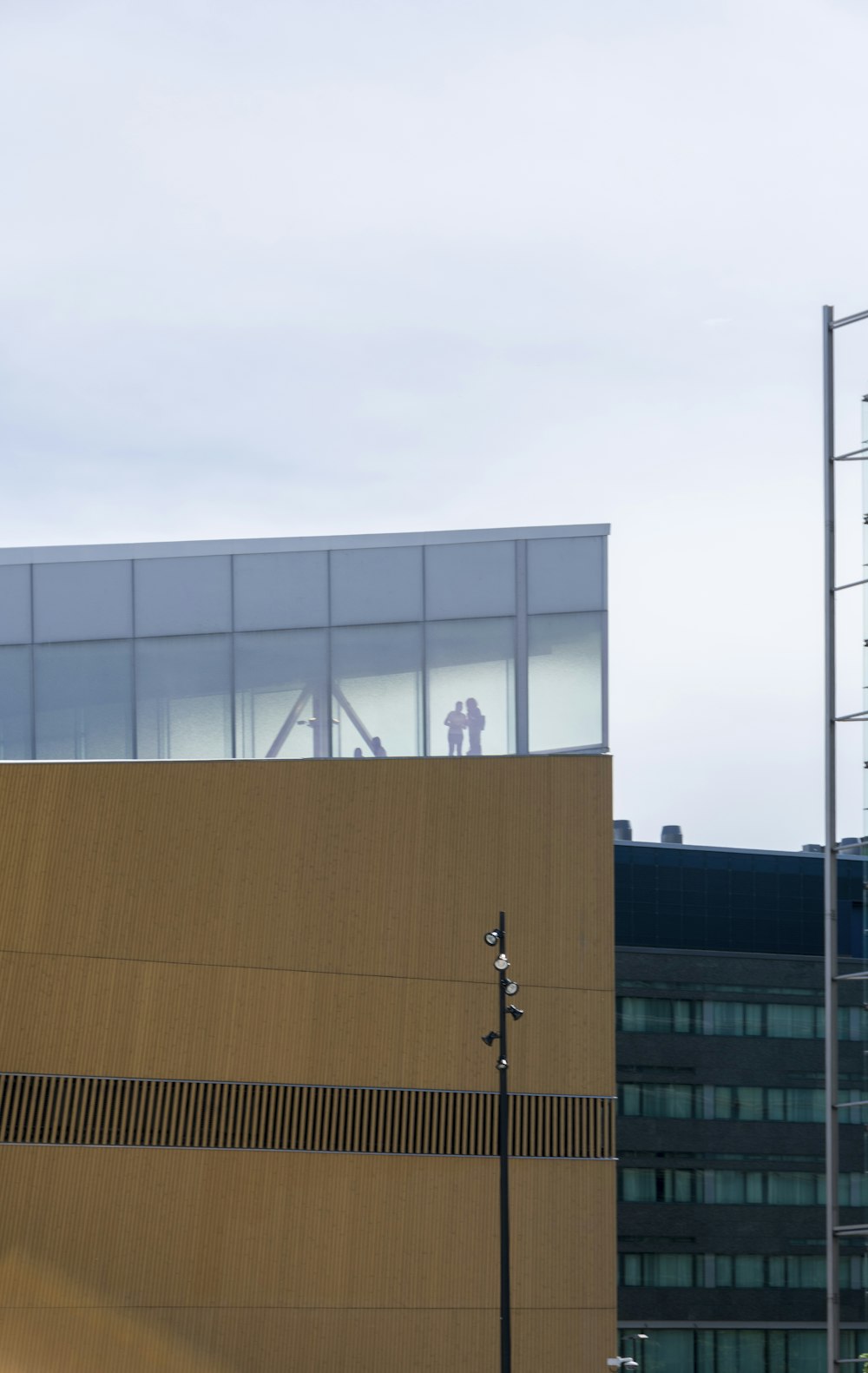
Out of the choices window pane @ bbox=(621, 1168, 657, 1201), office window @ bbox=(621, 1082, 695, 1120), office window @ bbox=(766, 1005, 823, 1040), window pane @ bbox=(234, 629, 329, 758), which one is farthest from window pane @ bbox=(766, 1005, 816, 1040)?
window pane @ bbox=(234, 629, 329, 758)

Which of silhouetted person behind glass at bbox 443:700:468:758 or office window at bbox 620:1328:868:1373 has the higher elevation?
silhouetted person behind glass at bbox 443:700:468:758

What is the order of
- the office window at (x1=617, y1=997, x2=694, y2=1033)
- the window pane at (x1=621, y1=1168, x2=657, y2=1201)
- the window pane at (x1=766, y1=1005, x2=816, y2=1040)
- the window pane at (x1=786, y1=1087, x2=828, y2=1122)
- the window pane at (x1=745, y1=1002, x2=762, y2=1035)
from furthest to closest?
the window pane at (x1=766, y1=1005, x2=816, y2=1040)
the window pane at (x1=745, y1=1002, x2=762, y2=1035)
the window pane at (x1=786, y1=1087, x2=828, y2=1122)
the office window at (x1=617, y1=997, x2=694, y2=1033)
the window pane at (x1=621, y1=1168, x2=657, y2=1201)

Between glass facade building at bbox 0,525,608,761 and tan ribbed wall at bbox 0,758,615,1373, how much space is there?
2.09ft

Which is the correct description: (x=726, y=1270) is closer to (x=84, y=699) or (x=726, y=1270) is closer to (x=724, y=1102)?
(x=724, y=1102)

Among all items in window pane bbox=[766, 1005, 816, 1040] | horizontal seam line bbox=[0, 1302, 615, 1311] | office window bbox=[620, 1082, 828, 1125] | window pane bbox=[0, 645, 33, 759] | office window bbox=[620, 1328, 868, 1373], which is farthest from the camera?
window pane bbox=[766, 1005, 816, 1040]

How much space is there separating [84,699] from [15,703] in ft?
3.71

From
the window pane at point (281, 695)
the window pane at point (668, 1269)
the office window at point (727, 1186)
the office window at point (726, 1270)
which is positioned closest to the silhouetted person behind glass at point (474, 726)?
the window pane at point (281, 695)

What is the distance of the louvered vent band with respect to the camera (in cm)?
2819

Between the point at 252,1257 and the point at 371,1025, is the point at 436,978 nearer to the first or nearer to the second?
the point at 371,1025

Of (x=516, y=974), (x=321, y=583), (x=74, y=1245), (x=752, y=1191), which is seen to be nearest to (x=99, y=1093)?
(x=74, y=1245)

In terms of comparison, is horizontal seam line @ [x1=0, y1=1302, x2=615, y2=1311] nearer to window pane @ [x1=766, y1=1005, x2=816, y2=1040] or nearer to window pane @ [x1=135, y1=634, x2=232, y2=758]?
window pane @ [x1=135, y1=634, x2=232, y2=758]

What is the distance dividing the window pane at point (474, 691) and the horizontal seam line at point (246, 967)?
11.7 feet

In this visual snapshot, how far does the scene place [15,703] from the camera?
30125mm

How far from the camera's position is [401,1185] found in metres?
28.7
